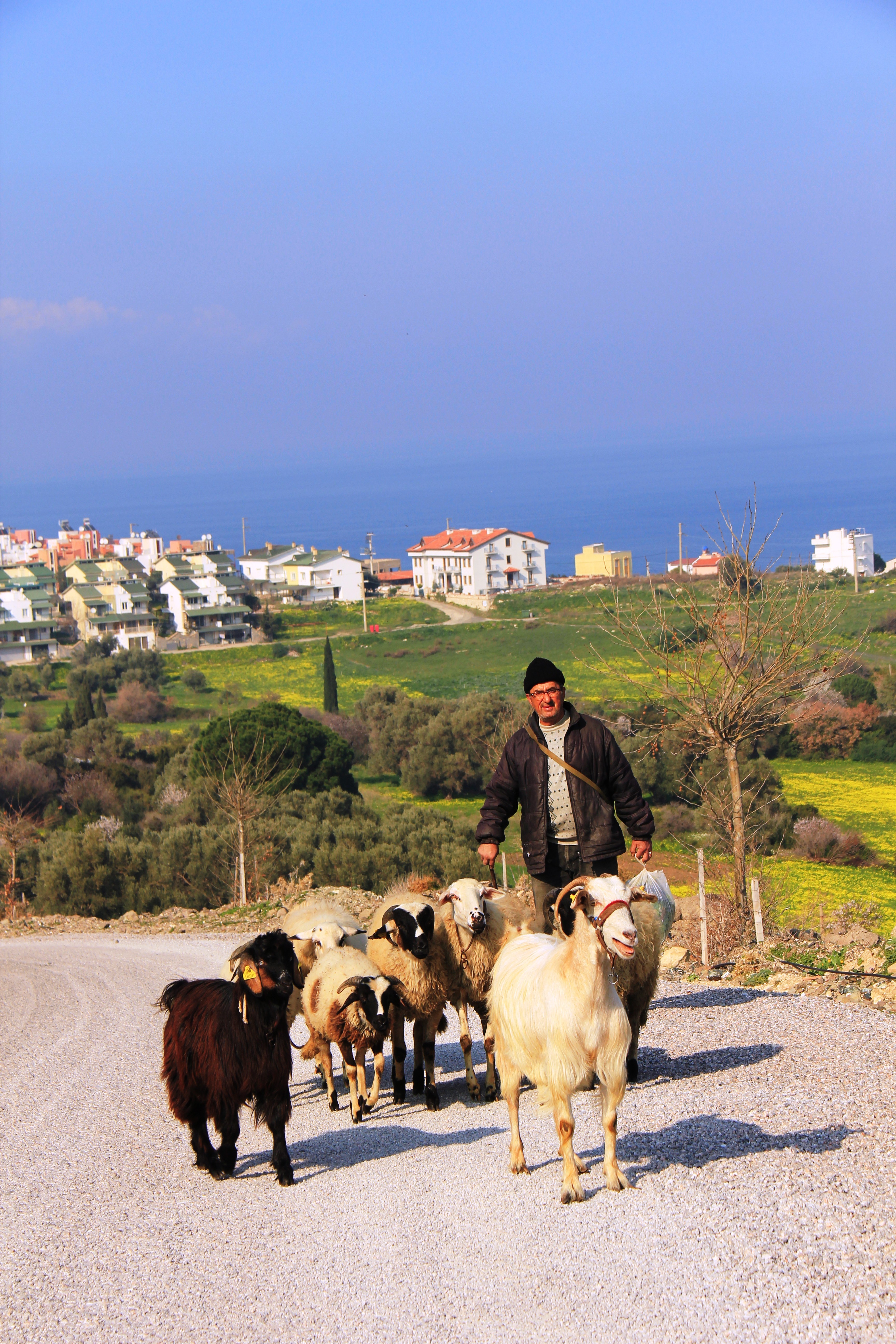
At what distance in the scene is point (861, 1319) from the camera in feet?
16.4

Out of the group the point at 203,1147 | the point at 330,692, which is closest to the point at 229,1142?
the point at 203,1147

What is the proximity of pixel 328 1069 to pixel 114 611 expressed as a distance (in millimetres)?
119652

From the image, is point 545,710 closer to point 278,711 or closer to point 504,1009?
point 504,1009

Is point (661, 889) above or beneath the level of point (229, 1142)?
above

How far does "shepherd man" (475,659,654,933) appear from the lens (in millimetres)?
7789

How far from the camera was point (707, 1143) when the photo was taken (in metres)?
7.01

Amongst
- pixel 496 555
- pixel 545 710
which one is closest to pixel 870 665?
pixel 545 710

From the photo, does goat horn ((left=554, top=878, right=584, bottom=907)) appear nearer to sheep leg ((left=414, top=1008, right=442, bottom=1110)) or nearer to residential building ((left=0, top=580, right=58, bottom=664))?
sheep leg ((left=414, top=1008, right=442, bottom=1110))

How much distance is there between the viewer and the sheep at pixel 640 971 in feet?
27.0

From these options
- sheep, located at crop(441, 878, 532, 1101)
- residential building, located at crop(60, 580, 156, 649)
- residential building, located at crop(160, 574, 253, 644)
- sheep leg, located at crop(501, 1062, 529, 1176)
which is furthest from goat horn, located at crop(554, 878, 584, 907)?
residential building, located at crop(60, 580, 156, 649)

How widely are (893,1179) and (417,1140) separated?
3.09 metres

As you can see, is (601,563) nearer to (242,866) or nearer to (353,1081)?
(242,866)

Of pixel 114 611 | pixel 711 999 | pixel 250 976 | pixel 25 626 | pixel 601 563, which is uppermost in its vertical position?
pixel 601 563

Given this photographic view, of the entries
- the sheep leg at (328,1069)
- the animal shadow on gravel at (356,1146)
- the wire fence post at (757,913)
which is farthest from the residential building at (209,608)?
the animal shadow on gravel at (356,1146)
